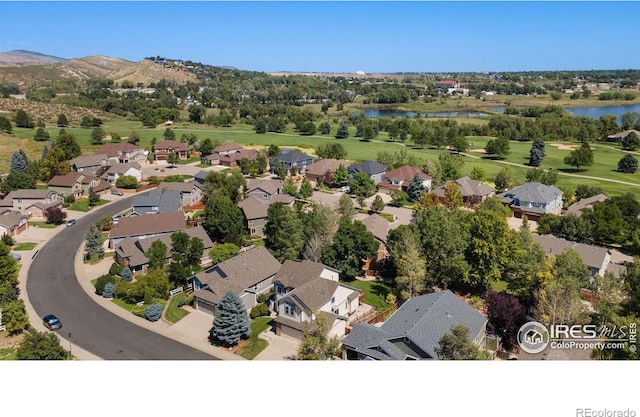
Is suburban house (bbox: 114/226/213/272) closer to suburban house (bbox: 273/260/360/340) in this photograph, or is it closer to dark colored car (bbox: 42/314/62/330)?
dark colored car (bbox: 42/314/62/330)

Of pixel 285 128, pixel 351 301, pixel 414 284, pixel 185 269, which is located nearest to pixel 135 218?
pixel 185 269

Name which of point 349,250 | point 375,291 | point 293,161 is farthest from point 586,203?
point 293,161

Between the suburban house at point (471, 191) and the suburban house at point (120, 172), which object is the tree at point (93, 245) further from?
the suburban house at point (471, 191)

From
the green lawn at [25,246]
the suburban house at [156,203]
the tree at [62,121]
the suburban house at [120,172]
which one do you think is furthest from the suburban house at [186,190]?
the tree at [62,121]

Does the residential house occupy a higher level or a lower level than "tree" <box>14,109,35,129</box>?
lower

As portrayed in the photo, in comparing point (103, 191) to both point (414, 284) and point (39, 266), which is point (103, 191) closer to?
point (39, 266)

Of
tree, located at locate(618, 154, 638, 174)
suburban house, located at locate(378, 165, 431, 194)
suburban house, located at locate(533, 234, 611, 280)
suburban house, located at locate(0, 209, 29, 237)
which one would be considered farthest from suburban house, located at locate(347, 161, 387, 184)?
suburban house, located at locate(0, 209, 29, 237)
